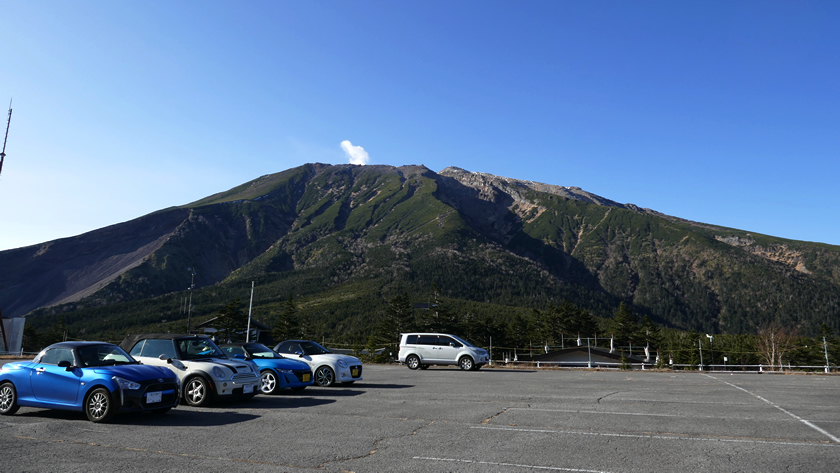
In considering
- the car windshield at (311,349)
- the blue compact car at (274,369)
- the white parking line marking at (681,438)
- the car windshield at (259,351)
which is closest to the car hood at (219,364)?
the blue compact car at (274,369)

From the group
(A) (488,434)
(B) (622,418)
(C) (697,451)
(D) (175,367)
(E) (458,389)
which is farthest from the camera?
(E) (458,389)

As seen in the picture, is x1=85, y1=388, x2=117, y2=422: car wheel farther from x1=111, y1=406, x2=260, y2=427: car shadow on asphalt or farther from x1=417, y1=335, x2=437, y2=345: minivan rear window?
x1=417, y1=335, x2=437, y2=345: minivan rear window

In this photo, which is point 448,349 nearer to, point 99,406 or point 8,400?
point 99,406

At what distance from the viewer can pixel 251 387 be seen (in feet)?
40.6

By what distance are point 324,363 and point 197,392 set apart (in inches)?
223

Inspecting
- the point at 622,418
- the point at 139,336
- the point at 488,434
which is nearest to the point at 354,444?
the point at 488,434

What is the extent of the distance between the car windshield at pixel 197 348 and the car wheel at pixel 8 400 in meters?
3.30

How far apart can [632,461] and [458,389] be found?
978 centimetres

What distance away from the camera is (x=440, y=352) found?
27.2 meters

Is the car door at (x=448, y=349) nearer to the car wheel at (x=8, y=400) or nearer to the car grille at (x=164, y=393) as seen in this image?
the car grille at (x=164, y=393)

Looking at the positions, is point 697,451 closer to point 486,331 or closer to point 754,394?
point 754,394

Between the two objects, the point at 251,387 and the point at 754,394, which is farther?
the point at 754,394

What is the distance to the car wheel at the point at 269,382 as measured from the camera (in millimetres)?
14742

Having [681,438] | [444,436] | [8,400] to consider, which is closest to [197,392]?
[8,400]
